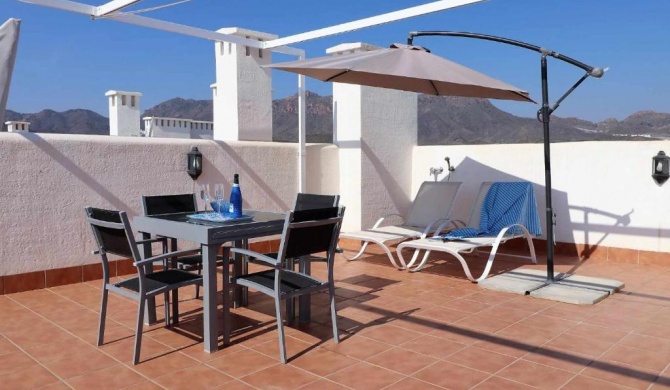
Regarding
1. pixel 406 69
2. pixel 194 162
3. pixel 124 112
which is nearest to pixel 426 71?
pixel 406 69

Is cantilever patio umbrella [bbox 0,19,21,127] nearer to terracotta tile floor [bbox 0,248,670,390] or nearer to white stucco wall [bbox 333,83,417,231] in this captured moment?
terracotta tile floor [bbox 0,248,670,390]

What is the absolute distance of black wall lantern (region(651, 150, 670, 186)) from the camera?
570 centimetres

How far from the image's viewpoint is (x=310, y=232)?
11.1 feet

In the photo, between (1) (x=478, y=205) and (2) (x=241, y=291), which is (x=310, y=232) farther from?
(1) (x=478, y=205)

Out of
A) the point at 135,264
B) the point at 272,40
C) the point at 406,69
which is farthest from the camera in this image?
the point at 272,40

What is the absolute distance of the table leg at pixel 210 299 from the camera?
3.29 m

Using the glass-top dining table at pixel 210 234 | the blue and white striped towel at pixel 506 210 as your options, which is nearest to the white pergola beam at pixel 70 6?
the glass-top dining table at pixel 210 234

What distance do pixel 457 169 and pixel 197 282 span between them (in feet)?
15.8

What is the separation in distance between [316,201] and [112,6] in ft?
7.76

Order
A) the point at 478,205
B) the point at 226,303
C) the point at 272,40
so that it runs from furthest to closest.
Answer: the point at 478,205 < the point at 272,40 < the point at 226,303

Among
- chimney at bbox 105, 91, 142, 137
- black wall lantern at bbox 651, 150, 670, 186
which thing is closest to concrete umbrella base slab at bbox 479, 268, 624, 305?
black wall lantern at bbox 651, 150, 670, 186

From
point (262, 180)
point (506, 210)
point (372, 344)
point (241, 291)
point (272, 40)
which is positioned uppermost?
point (272, 40)

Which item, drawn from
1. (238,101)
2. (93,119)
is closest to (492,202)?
(238,101)

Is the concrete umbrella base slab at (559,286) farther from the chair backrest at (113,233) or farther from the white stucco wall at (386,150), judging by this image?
the chair backrest at (113,233)
